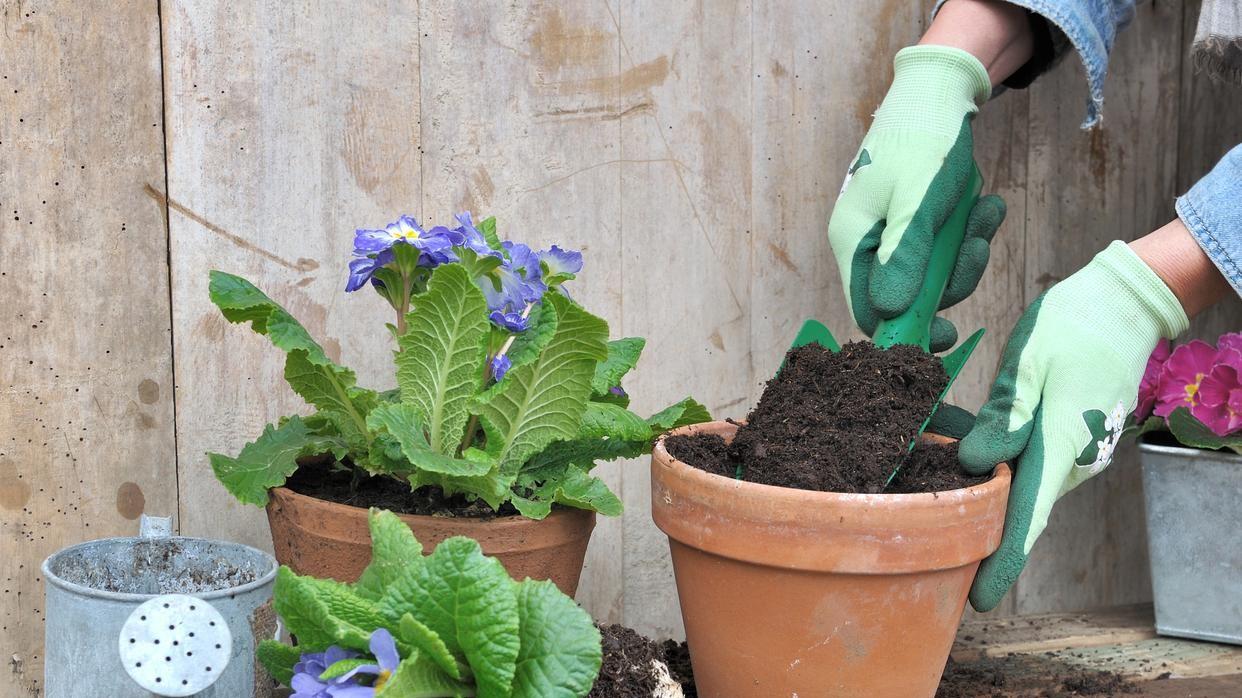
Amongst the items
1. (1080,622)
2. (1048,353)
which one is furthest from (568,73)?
(1080,622)

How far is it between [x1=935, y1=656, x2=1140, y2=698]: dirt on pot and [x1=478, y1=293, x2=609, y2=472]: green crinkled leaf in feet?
2.06

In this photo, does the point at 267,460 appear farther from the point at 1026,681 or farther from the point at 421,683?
the point at 1026,681

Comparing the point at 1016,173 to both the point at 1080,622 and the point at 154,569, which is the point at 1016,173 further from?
the point at 154,569

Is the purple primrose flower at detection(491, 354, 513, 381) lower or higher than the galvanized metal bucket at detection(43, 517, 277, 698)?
higher

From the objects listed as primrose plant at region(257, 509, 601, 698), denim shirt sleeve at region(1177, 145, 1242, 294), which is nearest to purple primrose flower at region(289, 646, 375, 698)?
primrose plant at region(257, 509, 601, 698)

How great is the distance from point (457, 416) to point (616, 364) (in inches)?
9.0

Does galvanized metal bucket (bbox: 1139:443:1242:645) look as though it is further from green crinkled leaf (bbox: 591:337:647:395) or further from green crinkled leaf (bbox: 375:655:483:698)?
green crinkled leaf (bbox: 375:655:483:698)

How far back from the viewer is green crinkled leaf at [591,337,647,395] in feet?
4.37

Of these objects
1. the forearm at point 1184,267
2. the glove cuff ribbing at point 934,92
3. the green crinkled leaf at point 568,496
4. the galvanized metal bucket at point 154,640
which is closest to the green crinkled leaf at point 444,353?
the green crinkled leaf at point 568,496

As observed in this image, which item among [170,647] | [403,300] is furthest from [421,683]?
[403,300]

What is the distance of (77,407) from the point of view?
4.67 feet

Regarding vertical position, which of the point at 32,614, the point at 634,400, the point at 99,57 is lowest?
the point at 32,614

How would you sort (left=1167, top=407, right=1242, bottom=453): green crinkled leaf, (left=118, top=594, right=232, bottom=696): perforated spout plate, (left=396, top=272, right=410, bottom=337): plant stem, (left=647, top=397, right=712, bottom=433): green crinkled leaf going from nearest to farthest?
1. (left=118, top=594, right=232, bottom=696): perforated spout plate
2. (left=396, top=272, right=410, bottom=337): plant stem
3. (left=647, top=397, right=712, bottom=433): green crinkled leaf
4. (left=1167, top=407, right=1242, bottom=453): green crinkled leaf

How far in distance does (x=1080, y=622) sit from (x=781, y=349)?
0.67 metres
